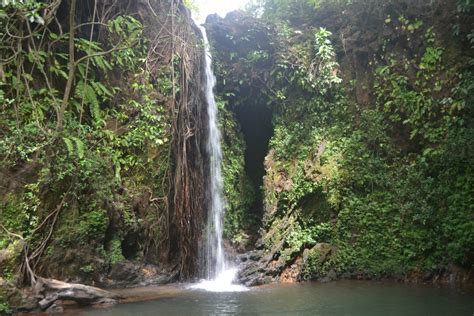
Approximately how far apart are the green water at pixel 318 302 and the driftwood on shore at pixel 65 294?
47 cm

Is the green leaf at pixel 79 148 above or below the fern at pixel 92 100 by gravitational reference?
below

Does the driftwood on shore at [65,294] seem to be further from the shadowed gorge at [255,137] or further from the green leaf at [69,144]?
the shadowed gorge at [255,137]

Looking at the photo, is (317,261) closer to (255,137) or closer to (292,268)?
(292,268)

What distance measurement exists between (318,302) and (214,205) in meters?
5.33

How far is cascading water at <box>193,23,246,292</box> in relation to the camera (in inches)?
389

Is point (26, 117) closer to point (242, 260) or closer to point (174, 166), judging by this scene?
point (174, 166)

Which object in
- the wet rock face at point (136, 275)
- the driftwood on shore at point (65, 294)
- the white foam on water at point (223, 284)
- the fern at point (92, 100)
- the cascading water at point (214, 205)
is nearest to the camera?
the driftwood on shore at point (65, 294)

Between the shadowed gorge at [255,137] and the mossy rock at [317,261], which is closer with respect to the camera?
the mossy rock at [317,261]

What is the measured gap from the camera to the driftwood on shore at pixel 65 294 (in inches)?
241

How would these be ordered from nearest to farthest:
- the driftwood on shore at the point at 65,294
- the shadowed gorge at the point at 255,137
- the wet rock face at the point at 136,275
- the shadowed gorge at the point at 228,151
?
the driftwood on shore at the point at 65,294 → the shadowed gorge at the point at 228,151 → the wet rock face at the point at 136,275 → the shadowed gorge at the point at 255,137

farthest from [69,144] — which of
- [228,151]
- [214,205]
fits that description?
[228,151]

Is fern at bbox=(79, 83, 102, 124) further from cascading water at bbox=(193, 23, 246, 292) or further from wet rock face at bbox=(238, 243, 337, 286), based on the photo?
wet rock face at bbox=(238, 243, 337, 286)

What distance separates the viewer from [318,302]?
6070 millimetres

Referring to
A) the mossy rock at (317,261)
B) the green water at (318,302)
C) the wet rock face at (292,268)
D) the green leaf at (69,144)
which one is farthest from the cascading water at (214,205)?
the green leaf at (69,144)
